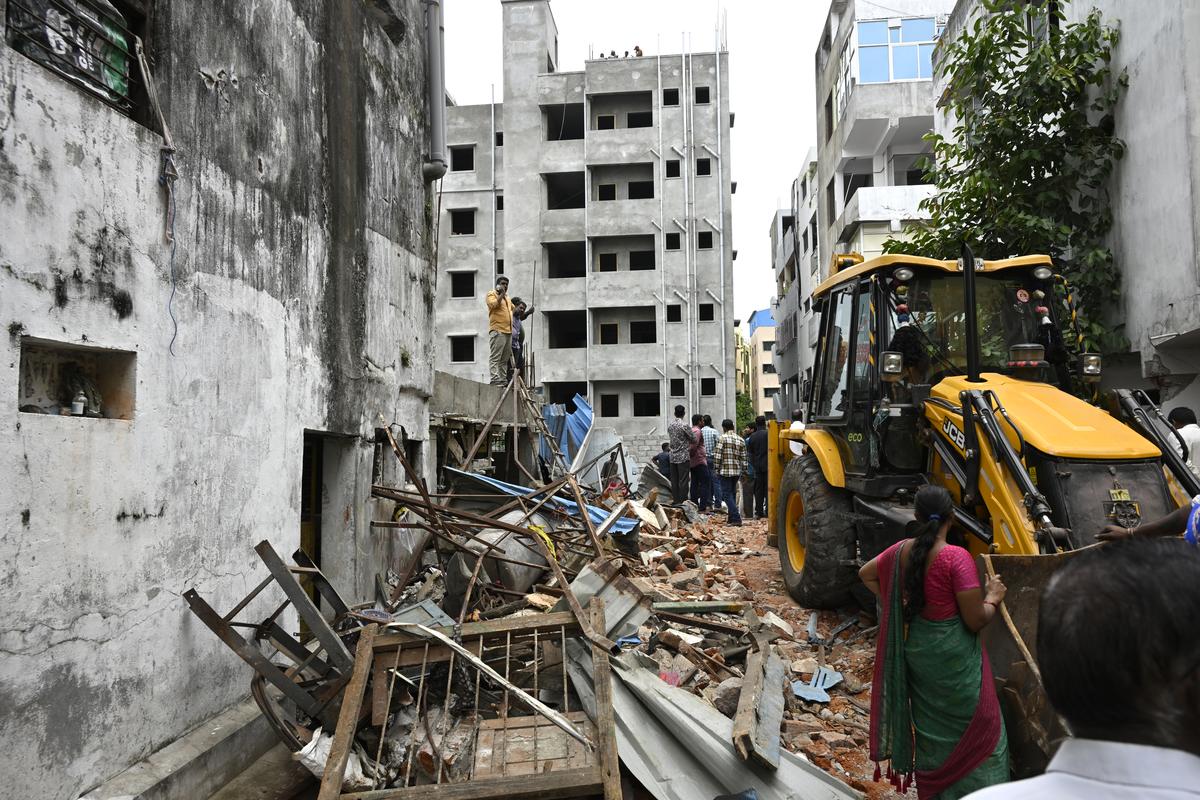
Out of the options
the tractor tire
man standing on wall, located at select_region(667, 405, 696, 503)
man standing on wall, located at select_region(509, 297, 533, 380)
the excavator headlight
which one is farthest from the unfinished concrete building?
the excavator headlight

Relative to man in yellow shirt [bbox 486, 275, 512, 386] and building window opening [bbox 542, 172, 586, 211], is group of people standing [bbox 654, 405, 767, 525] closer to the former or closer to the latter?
man in yellow shirt [bbox 486, 275, 512, 386]

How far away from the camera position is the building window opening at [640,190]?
3438 centimetres

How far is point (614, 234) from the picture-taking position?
33.1 meters

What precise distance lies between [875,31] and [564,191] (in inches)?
649

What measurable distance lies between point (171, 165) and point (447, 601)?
3.80 meters

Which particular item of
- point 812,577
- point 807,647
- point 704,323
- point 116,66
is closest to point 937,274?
point 812,577

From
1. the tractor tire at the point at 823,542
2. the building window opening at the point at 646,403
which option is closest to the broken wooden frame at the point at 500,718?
the tractor tire at the point at 823,542

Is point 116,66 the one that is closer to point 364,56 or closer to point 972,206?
point 364,56

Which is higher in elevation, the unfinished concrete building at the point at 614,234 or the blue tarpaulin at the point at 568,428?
the unfinished concrete building at the point at 614,234

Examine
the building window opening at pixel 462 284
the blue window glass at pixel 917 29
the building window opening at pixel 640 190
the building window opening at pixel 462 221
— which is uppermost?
the blue window glass at pixel 917 29

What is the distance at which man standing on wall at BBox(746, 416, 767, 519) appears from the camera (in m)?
14.7

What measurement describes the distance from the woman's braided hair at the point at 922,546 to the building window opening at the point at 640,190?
3202 centimetres

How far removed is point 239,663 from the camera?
5.09 meters

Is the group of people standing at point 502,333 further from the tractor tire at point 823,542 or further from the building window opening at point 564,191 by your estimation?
the building window opening at point 564,191
